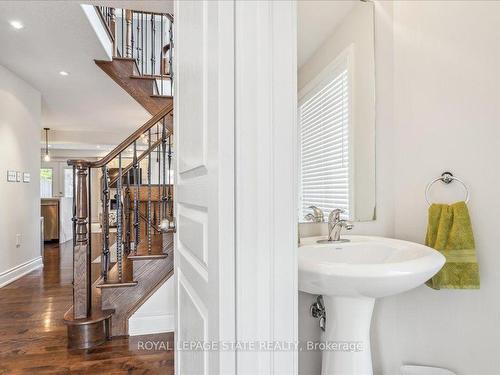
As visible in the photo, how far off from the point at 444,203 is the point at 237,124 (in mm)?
1129

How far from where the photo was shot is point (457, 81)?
1379 millimetres

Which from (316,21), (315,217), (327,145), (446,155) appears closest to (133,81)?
(316,21)

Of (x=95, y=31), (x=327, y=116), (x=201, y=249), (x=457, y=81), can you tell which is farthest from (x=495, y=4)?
(x=95, y=31)

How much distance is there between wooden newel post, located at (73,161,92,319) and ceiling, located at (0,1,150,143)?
4.53ft

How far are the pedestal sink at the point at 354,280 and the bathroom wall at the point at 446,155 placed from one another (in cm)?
33

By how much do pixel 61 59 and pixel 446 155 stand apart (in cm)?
369

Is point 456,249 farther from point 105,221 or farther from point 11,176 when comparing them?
point 11,176

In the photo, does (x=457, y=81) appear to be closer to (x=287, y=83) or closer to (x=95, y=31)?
(x=287, y=83)

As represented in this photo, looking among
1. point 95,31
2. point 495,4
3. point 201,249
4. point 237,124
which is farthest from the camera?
point 95,31

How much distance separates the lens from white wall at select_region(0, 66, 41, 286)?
12.4ft

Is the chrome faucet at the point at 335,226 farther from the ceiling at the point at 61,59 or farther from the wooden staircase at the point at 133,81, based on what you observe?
the wooden staircase at the point at 133,81

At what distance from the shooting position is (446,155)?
141cm

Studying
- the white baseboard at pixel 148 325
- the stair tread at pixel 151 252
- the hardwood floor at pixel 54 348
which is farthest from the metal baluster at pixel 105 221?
the hardwood floor at pixel 54 348

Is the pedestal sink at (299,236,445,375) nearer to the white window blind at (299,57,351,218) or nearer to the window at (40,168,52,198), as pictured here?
the white window blind at (299,57,351,218)
